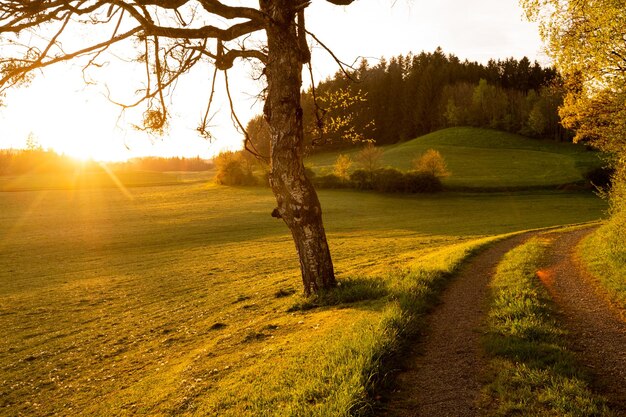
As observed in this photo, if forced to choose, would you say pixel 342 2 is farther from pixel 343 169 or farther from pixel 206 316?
pixel 343 169

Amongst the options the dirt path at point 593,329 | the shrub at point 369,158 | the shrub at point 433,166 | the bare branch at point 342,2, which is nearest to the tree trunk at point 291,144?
the bare branch at point 342,2

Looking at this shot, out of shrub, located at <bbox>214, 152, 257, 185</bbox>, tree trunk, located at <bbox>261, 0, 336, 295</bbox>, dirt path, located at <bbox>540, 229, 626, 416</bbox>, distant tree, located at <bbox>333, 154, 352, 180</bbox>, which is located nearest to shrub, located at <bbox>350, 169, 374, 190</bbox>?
distant tree, located at <bbox>333, 154, 352, 180</bbox>

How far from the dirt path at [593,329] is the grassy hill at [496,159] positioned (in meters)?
66.1

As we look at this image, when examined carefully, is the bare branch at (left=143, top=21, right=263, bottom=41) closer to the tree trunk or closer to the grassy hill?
the tree trunk

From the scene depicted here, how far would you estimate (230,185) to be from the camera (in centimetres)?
9600

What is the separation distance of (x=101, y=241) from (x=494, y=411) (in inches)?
1709

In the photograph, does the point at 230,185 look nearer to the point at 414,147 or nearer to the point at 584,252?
Answer: the point at 414,147

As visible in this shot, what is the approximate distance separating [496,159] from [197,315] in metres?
98.8

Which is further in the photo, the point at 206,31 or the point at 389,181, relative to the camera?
the point at 389,181

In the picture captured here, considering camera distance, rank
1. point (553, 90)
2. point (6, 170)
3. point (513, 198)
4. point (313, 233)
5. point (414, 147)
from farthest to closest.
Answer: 1. point (6, 170)
2. point (414, 147)
3. point (513, 198)
4. point (553, 90)
5. point (313, 233)

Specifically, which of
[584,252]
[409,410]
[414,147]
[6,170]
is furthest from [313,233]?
[6,170]

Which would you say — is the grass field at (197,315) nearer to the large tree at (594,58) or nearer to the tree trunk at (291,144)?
the tree trunk at (291,144)

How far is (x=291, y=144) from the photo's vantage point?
1192 centimetres

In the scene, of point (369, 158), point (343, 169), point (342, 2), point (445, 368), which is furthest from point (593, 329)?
point (369, 158)
